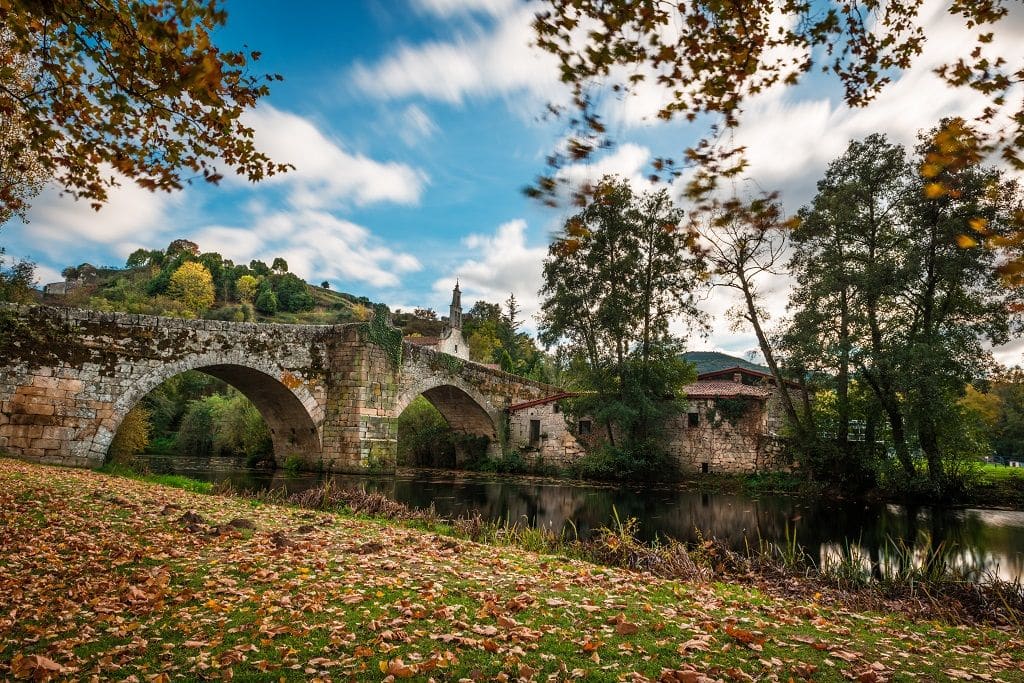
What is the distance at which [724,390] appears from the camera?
20516mm

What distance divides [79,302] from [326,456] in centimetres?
3911

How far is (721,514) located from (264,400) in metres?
13.6

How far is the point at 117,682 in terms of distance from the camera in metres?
2.43

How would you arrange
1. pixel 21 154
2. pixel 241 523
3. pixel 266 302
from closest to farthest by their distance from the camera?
pixel 241 523 < pixel 21 154 < pixel 266 302

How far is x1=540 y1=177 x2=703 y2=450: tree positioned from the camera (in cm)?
1948

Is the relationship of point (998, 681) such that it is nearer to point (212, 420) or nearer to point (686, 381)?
point (686, 381)

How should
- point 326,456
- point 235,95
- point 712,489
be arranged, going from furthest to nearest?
point 712,489
point 326,456
point 235,95

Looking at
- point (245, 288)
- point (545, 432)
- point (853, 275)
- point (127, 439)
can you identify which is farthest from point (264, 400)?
point (245, 288)

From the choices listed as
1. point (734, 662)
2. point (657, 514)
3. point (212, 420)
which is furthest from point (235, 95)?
point (212, 420)

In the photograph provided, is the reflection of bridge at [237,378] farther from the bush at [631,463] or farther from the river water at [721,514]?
the bush at [631,463]

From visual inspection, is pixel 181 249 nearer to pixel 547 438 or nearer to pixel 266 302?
pixel 266 302

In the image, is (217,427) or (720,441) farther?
(217,427)

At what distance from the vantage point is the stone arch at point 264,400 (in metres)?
12.1

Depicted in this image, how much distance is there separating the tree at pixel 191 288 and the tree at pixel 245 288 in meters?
5.71
